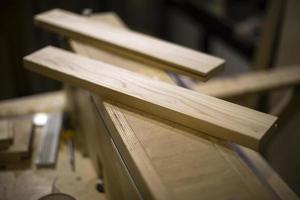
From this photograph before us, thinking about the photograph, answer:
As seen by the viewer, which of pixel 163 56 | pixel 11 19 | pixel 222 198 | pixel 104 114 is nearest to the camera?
pixel 222 198

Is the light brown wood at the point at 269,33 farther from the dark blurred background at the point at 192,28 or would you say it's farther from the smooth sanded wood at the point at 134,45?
the smooth sanded wood at the point at 134,45

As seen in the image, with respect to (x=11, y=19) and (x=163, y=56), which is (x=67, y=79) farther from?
(x=11, y=19)

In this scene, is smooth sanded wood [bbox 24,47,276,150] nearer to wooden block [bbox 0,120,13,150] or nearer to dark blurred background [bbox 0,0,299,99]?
wooden block [bbox 0,120,13,150]

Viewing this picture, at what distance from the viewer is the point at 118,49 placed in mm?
1268

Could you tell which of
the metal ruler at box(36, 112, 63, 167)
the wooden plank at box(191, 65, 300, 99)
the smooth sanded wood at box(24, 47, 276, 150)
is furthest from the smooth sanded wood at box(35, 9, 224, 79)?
the wooden plank at box(191, 65, 300, 99)

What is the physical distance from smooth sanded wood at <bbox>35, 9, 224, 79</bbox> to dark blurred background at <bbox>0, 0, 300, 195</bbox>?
140 cm

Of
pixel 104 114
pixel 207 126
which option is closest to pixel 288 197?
pixel 207 126

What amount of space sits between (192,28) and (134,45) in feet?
9.32

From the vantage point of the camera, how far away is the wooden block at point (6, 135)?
127 cm

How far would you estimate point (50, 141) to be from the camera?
1.44 meters

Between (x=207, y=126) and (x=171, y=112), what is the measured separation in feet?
0.35

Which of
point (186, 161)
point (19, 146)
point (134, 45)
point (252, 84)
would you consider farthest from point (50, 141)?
point (252, 84)

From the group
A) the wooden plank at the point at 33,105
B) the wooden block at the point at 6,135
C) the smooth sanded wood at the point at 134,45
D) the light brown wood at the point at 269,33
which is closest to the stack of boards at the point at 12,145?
the wooden block at the point at 6,135

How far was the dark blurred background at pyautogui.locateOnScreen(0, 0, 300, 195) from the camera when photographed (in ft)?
7.98
